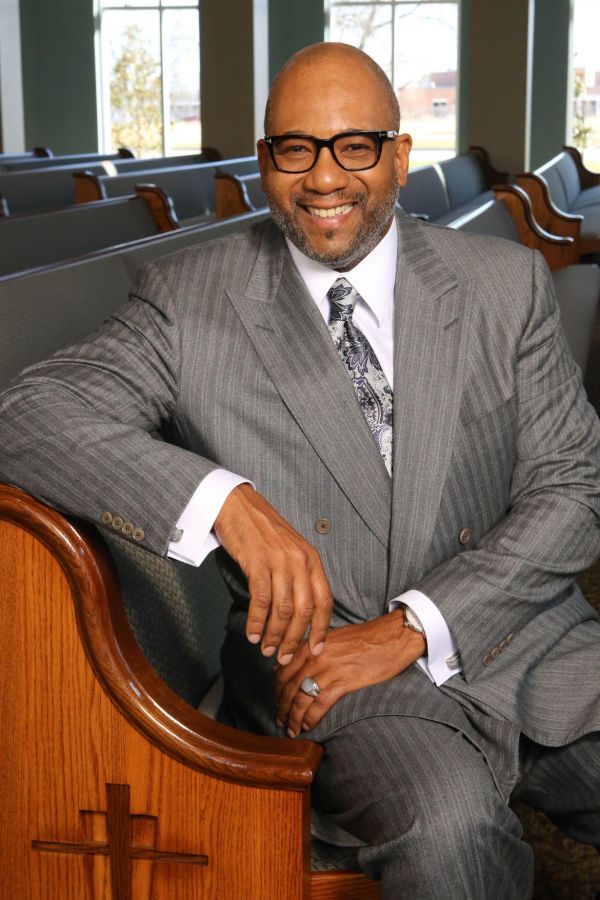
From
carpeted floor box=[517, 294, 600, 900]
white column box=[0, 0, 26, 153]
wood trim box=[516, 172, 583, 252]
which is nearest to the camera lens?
carpeted floor box=[517, 294, 600, 900]

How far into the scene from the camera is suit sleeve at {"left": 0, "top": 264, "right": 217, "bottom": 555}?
1.22m

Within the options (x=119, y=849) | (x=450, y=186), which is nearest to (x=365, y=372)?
(x=119, y=849)

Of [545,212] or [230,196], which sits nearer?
[230,196]

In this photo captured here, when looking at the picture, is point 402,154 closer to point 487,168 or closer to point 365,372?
point 365,372

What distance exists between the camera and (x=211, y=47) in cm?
880

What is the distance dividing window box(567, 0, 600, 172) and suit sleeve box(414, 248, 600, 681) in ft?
37.1

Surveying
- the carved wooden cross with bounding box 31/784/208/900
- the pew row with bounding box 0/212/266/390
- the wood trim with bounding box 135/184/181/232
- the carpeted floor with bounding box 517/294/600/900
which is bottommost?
the carpeted floor with bounding box 517/294/600/900

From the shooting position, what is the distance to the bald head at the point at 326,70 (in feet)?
4.85

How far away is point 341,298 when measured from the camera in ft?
5.08

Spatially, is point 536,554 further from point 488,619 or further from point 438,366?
point 438,366

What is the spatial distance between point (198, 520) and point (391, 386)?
0.40 meters

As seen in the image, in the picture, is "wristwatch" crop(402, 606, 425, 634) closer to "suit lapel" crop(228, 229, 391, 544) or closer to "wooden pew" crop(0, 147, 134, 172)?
"suit lapel" crop(228, 229, 391, 544)

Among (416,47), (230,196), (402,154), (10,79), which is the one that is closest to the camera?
(402,154)

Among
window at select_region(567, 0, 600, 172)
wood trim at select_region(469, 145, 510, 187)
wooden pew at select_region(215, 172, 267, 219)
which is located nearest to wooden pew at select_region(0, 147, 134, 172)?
wooden pew at select_region(215, 172, 267, 219)
